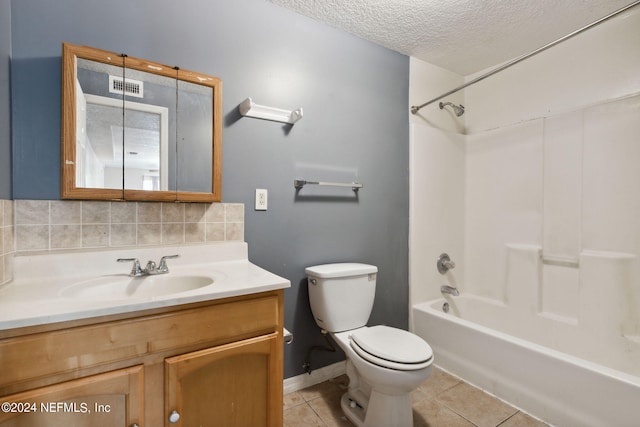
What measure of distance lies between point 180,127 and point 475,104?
234 centimetres

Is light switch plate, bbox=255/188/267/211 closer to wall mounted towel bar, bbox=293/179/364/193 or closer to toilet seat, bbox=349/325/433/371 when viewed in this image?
wall mounted towel bar, bbox=293/179/364/193

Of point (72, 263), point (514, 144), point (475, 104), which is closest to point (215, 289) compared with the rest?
point (72, 263)

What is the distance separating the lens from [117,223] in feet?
4.20

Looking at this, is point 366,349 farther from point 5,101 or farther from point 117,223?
point 5,101

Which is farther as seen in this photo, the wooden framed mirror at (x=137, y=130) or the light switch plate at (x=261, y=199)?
the light switch plate at (x=261, y=199)

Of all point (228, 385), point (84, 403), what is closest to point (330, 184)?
point (228, 385)

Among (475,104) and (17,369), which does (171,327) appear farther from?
(475,104)

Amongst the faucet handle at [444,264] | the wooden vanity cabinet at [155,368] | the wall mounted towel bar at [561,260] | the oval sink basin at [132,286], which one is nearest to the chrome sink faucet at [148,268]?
the oval sink basin at [132,286]

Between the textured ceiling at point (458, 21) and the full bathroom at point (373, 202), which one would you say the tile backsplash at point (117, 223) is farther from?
the textured ceiling at point (458, 21)

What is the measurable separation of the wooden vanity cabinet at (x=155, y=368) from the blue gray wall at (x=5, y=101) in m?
0.67

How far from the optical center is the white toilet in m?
1.25

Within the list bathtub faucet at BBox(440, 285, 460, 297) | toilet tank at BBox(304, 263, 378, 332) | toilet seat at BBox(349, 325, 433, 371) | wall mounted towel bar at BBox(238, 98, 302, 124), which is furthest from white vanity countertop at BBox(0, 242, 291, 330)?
bathtub faucet at BBox(440, 285, 460, 297)

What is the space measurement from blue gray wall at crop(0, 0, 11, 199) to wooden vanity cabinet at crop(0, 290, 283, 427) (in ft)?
2.20

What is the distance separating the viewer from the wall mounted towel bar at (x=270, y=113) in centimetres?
152
